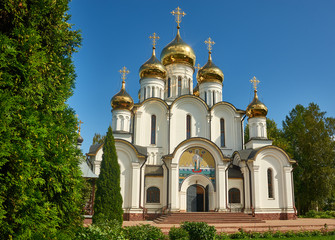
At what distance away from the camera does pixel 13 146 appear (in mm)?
3986

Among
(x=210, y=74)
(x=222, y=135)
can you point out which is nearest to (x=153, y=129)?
(x=222, y=135)

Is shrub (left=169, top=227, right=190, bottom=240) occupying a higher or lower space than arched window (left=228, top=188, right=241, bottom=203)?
lower

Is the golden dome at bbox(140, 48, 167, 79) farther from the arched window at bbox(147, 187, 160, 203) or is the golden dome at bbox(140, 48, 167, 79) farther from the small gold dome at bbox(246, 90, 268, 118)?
the arched window at bbox(147, 187, 160, 203)

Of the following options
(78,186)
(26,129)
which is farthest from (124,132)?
(26,129)

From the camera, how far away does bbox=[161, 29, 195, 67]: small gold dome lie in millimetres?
23511

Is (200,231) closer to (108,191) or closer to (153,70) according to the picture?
(108,191)

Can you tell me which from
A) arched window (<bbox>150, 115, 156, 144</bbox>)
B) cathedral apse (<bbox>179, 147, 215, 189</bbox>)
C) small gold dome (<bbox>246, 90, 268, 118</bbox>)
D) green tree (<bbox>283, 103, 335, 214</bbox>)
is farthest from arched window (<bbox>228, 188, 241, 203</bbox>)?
green tree (<bbox>283, 103, 335, 214</bbox>)

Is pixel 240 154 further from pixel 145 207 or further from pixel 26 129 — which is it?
pixel 26 129

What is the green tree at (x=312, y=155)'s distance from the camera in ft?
79.6

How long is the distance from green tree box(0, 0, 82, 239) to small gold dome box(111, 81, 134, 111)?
13.9 meters

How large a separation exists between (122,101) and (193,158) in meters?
6.16

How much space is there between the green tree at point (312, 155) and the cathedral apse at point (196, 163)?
11428 millimetres

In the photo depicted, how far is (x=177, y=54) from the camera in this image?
23484 mm

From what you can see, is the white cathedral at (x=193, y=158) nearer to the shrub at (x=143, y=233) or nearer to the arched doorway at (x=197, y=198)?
the arched doorway at (x=197, y=198)
